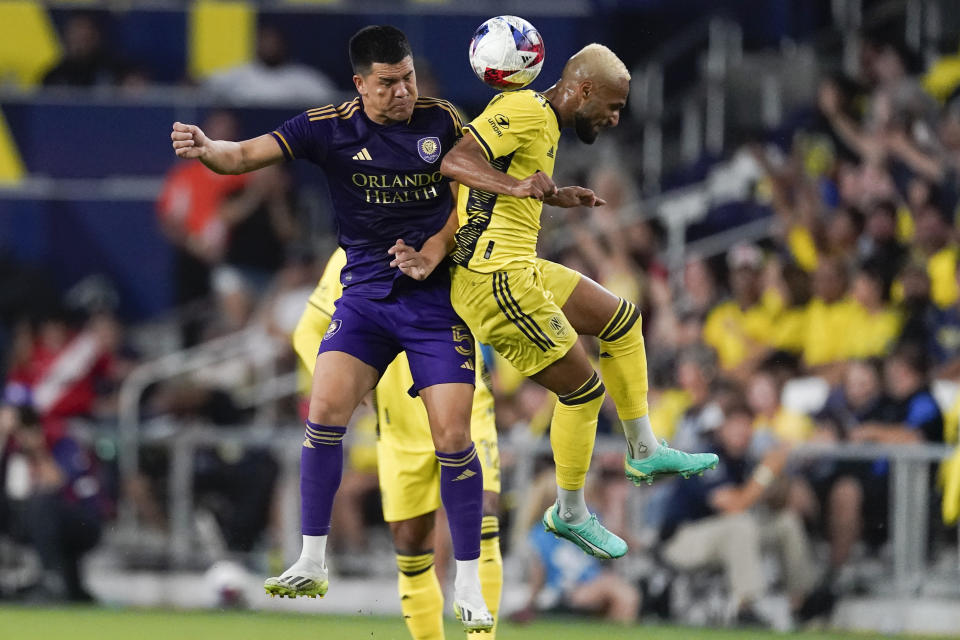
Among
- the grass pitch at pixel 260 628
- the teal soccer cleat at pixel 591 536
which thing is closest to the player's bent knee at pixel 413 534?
the teal soccer cleat at pixel 591 536

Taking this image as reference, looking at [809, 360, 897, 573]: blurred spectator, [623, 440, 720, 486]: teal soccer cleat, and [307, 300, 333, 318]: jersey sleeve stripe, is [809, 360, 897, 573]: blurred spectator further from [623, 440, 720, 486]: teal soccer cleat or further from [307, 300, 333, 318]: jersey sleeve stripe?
[307, 300, 333, 318]: jersey sleeve stripe

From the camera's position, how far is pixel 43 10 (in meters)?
17.9

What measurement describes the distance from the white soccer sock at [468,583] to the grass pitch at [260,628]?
322 centimetres

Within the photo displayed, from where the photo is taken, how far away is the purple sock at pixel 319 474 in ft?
26.5

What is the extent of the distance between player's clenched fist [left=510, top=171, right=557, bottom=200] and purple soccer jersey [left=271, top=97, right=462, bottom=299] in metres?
0.55

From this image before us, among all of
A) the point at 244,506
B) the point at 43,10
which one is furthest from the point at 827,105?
the point at 43,10

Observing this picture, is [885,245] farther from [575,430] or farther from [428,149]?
[428,149]

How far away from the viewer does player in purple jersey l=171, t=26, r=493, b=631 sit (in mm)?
8023

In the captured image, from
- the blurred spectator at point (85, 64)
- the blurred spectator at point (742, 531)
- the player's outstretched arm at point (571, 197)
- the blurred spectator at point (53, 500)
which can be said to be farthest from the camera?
the blurred spectator at point (85, 64)

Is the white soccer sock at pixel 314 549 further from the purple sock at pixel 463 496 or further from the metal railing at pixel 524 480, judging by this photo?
the metal railing at pixel 524 480

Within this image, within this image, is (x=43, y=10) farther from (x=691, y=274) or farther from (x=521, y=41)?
(x=521, y=41)

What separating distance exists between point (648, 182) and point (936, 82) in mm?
3210

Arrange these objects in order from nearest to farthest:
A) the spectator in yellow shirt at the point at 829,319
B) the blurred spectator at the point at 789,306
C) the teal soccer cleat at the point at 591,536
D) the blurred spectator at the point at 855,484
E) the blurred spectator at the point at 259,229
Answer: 1. the teal soccer cleat at the point at 591,536
2. the blurred spectator at the point at 855,484
3. the spectator in yellow shirt at the point at 829,319
4. the blurred spectator at the point at 789,306
5. the blurred spectator at the point at 259,229

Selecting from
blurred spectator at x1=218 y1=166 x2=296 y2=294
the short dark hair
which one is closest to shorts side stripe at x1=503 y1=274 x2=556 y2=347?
the short dark hair
